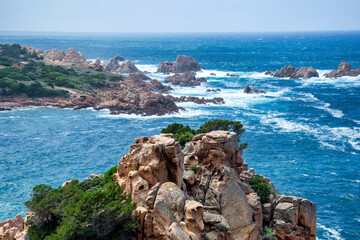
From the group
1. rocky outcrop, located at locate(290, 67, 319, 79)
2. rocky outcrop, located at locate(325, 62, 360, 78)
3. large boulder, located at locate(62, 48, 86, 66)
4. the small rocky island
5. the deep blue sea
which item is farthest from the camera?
large boulder, located at locate(62, 48, 86, 66)

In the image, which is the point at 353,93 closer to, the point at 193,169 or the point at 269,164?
the point at 269,164

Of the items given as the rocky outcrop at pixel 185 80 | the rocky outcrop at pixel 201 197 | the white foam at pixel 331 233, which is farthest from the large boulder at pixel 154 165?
the rocky outcrop at pixel 185 80

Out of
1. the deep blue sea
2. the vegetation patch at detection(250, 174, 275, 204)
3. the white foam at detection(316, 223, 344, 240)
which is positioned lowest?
the white foam at detection(316, 223, 344, 240)

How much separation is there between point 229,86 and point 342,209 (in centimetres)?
9272

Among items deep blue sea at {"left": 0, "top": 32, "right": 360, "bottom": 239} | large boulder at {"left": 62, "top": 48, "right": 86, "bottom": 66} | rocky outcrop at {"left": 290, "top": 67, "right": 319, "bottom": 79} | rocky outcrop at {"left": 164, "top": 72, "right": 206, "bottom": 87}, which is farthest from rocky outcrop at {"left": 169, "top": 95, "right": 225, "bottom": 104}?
large boulder at {"left": 62, "top": 48, "right": 86, "bottom": 66}

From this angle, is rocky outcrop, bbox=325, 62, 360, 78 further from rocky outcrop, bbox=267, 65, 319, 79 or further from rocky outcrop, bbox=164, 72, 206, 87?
rocky outcrop, bbox=164, 72, 206, 87

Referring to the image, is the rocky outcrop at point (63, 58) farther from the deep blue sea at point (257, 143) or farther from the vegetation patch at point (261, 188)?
the vegetation patch at point (261, 188)

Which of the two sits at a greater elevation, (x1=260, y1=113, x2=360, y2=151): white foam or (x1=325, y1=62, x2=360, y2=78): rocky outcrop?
(x1=325, y1=62, x2=360, y2=78): rocky outcrop

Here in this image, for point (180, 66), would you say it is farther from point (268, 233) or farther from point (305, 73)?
→ point (268, 233)

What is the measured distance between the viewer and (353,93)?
118m

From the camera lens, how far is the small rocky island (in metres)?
24.4

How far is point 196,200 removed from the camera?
99.1ft

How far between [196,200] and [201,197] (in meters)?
0.56

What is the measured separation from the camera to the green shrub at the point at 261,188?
34.8 metres
